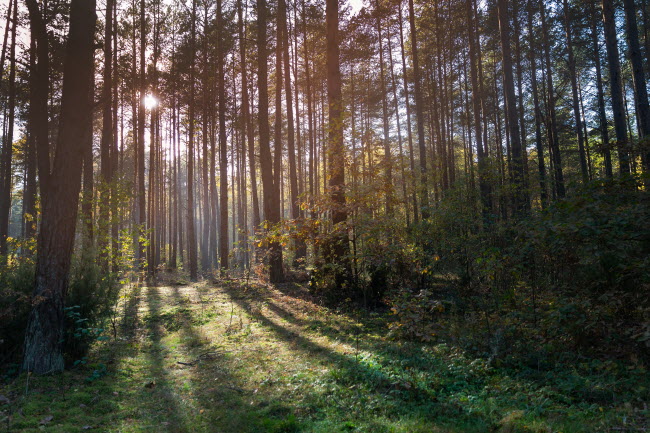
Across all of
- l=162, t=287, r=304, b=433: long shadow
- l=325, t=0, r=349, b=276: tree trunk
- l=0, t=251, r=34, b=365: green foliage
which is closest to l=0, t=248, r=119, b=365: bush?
l=0, t=251, r=34, b=365: green foliage

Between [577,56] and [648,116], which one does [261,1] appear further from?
[577,56]

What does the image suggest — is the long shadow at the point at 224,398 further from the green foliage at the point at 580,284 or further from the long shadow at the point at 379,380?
the green foliage at the point at 580,284

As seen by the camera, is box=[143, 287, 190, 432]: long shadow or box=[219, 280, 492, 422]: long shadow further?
box=[143, 287, 190, 432]: long shadow

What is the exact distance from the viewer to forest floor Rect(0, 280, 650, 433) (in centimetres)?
389

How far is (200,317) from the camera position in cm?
1015

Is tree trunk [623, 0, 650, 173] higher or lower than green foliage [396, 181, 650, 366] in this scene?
higher

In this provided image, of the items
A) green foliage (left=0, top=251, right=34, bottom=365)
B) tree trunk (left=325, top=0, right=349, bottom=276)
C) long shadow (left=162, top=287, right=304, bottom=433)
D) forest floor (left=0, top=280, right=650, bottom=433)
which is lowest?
long shadow (left=162, top=287, right=304, bottom=433)

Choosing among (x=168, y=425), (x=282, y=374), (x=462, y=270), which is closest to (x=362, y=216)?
(x=462, y=270)

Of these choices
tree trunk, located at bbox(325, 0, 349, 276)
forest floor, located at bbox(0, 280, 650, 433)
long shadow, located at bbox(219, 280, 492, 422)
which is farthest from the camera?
tree trunk, located at bbox(325, 0, 349, 276)

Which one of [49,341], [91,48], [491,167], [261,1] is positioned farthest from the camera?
[261,1]

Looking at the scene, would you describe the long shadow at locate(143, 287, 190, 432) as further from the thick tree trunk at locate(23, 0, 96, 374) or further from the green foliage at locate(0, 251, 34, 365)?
the green foliage at locate(0, 251, 34, 365)

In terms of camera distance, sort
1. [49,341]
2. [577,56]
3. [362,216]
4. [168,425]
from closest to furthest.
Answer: [168,425] < [49,341] < [362,216] < [577,56]

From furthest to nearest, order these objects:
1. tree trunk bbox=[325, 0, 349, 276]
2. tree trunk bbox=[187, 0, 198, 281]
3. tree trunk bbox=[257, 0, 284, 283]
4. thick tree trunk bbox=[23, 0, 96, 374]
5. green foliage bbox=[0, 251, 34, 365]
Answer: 1. tree trunk bbox=[187, 0, 198, 281]
2. tree trunk bbox=[257, 0, 284, 283]
3. tree trunk bbox=[325, 0, 349, 276]
4. green foliage bbox=[0, 251, 34, 365]
5. thick tree trunk bbox=[23, 0, 96, 374]

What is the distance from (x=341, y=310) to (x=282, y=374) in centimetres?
429
